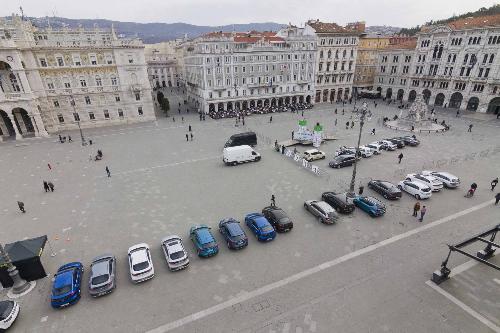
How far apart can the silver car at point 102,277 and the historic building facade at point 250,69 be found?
47018mm

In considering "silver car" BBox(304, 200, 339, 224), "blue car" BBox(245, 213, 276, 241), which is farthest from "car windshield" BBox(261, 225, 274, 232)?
"silver car" BBox(304, 200, 339, 224)

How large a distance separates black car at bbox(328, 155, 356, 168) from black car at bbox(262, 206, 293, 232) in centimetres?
1350

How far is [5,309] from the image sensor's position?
1345cm

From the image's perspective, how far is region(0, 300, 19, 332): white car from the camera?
42.5ft

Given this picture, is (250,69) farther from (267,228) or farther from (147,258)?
(147,258)

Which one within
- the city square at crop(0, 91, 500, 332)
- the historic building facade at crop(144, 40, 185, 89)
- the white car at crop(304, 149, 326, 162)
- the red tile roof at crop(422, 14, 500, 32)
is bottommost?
the city square at crop(0, 91, 500, 332)

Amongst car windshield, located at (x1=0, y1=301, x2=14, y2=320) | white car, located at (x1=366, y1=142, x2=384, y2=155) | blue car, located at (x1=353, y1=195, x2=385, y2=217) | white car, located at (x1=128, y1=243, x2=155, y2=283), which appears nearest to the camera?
car windshield, located at (x1=0, y1=301, x2=14, y2=320)

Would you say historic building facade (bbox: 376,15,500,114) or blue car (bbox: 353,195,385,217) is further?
historic building facade (bbox: 376,15,500,114)

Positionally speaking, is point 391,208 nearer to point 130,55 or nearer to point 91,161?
point 91,161

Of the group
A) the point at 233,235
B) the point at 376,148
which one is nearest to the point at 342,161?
the point at 376,148

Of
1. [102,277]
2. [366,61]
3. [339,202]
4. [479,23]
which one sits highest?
[479,23]

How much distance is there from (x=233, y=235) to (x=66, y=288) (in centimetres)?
983

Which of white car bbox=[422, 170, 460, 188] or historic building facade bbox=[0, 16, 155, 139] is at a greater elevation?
historic building facade bbox=[0, 16, 155, 139]

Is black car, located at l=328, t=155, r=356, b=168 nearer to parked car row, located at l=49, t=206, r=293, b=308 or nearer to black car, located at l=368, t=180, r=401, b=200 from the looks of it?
black car, located at l=368, t=180, r=401, b=200
